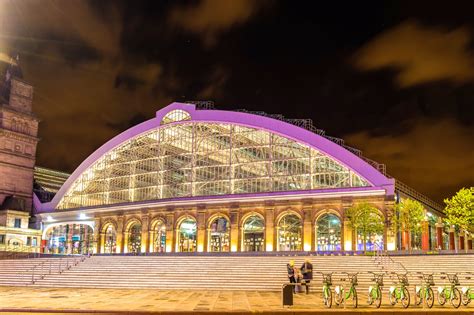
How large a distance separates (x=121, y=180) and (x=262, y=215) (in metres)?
20.4

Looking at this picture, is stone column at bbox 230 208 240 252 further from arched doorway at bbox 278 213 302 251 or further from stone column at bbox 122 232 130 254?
stone column at bbox 122 232 130 254

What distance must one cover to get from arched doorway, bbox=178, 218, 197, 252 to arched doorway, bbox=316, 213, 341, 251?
16.5m

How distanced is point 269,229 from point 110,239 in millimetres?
24668

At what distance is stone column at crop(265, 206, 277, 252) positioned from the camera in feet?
188

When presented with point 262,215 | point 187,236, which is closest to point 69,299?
point 262,215

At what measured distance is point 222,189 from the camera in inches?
2405

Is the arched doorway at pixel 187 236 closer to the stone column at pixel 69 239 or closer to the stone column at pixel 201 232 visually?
the stone column at pixel 201 232

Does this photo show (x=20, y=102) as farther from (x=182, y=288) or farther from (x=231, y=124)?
(x=182, y=288)

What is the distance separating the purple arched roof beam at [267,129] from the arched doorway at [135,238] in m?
10.5

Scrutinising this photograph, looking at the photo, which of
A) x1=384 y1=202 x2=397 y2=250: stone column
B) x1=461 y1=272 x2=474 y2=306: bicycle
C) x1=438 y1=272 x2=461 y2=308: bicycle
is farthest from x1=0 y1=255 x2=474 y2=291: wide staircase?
x1=384 y1=202 x2=397 y2=250: stone column

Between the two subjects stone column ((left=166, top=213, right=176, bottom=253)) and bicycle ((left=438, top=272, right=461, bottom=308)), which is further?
stone column ((left=166, top=213, right=176, bottom=253))

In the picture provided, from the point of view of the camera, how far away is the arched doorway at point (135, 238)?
68562 millimetres

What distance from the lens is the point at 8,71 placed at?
7956 centimetres

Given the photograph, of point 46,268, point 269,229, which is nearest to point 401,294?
point 46,268
